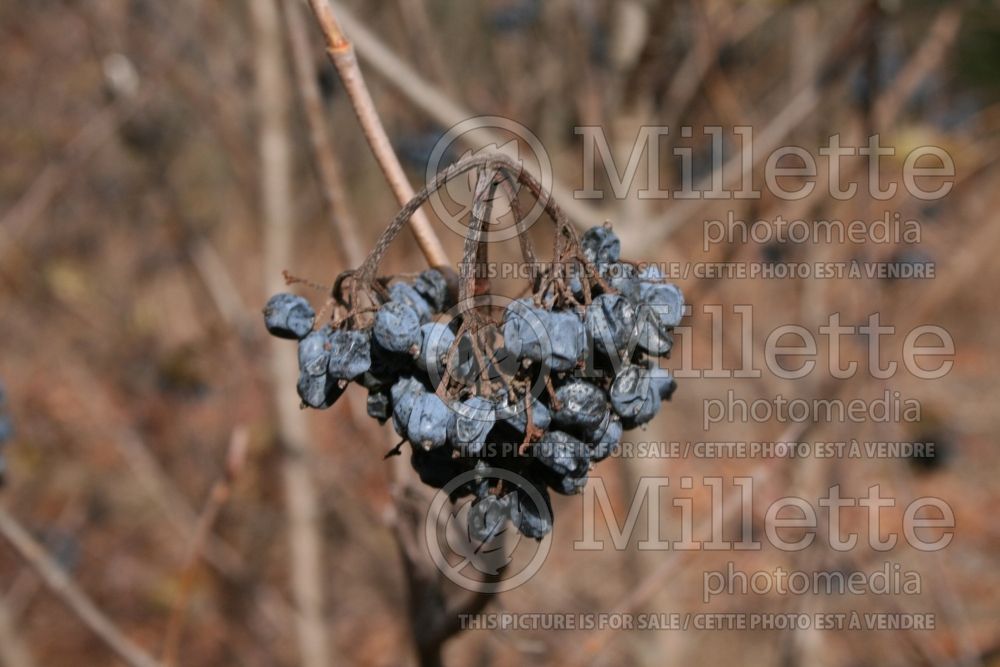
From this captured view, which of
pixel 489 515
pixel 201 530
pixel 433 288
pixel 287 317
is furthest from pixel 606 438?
pixel 201 530

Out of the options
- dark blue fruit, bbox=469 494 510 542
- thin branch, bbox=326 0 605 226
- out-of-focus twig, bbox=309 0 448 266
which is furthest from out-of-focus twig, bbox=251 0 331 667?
dark blue fruit, bbox=469 494 510 542

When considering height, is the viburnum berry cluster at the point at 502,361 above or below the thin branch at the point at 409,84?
below

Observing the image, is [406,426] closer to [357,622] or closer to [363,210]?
[357,622]

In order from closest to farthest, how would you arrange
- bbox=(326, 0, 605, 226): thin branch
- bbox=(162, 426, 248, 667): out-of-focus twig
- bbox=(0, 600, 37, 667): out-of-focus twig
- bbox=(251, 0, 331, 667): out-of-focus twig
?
bbox=(162, 426, 248, 667): out-of-focus twig
bbox=(326, 0, 605, 226): thin branch
bbox=(251, 0, 331, 667): out-of-focus twig
bbox=(0, 600, 37, 667): out-of-focus twig

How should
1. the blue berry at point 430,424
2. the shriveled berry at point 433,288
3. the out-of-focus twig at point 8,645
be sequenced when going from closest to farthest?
1. the blue berry at point 430,424
2. the shriveled berry at point 433,288
3. the out-of-focus twig at point 8,645

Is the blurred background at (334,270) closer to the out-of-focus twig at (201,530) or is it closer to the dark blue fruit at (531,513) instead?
the out-of-focus twig at (201,530)

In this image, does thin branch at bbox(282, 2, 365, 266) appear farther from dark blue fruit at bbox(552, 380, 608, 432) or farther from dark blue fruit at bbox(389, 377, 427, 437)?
dark blue fruit at bbox(552, 380, 608, 432)

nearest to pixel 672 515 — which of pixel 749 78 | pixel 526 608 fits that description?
pixel 526 608

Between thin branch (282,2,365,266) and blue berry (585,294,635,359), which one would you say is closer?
blue berry (585,294,635,359)

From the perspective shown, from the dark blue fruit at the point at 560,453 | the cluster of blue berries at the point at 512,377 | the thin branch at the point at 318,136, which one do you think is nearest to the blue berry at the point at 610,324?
the cluster of blue berries at the point at 512,377
